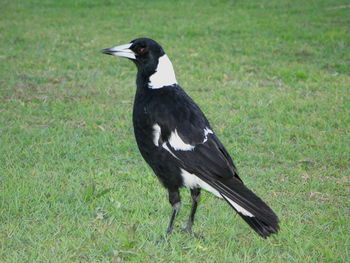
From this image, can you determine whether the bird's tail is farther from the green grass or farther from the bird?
the green grass

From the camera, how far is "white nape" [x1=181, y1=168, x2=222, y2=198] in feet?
10.9

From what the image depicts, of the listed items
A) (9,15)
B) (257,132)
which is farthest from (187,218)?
(9,15)

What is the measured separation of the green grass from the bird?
0.89ft

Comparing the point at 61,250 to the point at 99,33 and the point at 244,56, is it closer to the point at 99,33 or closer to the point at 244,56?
the point at 244,56

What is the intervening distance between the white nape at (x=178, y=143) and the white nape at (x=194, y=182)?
0.12 meters

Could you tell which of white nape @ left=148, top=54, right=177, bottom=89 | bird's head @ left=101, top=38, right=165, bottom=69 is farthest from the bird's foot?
bird's head @ left=101, top=38, right=165, bottom=69

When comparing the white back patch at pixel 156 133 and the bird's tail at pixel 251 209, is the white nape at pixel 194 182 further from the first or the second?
the white back patch at pixel 156 133

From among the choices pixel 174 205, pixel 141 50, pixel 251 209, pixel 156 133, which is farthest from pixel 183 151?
pixel 141 50

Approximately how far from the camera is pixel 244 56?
8289 mm

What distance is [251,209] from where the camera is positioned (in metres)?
3.13

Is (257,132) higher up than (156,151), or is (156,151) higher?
(156,151)

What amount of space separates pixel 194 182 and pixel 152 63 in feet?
2.54

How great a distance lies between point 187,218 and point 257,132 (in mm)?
1848

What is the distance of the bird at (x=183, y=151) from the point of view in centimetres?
317
